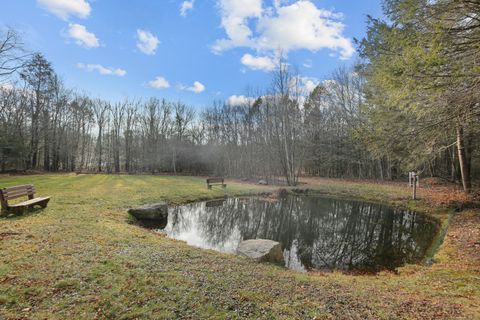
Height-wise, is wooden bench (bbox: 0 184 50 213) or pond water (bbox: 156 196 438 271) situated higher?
wooden bench (bbox: 0 184 50 213)

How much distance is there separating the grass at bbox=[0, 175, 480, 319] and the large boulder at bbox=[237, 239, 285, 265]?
0.37 m

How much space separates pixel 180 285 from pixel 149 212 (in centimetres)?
644

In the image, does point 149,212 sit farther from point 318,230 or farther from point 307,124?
point 307,124

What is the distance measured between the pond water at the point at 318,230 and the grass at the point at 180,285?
1.25 metres

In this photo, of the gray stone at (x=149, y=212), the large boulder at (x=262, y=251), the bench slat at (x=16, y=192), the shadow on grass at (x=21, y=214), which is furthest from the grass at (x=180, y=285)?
the gray stone at (x=149, y=212)

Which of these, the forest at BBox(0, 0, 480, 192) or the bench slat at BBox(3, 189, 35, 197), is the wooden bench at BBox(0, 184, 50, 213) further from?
the forest at BBox(0, 0, 480, 192)

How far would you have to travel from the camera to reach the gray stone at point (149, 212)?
9352 millimetres

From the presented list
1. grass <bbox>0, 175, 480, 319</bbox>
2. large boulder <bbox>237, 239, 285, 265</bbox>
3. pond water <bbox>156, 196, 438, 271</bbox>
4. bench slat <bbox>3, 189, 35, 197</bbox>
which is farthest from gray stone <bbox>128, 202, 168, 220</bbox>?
large boulder <bbox>237, 239, 285, 265</bbox>

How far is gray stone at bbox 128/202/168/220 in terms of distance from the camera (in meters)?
9.35

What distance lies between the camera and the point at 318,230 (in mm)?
9531

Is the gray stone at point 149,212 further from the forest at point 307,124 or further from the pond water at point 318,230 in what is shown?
the forest at point 307,124

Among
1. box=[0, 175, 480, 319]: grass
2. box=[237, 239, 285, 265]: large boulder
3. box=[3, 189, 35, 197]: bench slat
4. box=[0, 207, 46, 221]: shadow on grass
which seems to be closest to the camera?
box=[0, 175, 480, 319]: grass

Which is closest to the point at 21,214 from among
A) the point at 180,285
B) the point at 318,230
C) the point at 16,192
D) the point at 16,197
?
the point at 16,197

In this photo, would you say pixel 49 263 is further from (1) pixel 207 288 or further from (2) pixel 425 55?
(2) pixel 425 55
